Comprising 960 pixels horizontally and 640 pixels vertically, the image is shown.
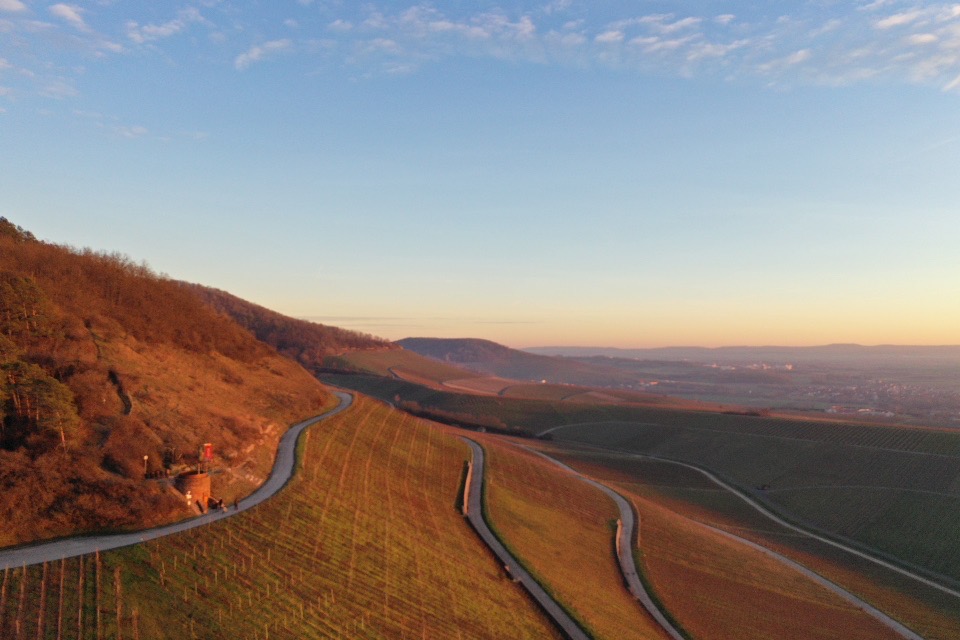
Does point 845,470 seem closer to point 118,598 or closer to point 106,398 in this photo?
point 106,398

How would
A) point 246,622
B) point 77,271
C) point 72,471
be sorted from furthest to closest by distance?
point 77,271, point 72,471, point 246,622

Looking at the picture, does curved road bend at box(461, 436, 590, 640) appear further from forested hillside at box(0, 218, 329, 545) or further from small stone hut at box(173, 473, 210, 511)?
small stone hut at box(173, 473, 210, 511)

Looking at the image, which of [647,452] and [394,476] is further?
[647,452]

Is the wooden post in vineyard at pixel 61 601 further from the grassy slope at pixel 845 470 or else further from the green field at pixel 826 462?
the grassy slope at pixel 845 470

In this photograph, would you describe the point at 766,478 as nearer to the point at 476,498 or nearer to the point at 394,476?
the point at 476,498

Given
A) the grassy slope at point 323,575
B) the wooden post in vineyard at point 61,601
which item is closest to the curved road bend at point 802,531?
the grassy slope at point 323,575

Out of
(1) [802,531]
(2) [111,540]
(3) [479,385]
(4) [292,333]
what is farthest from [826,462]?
(4) [292,333]

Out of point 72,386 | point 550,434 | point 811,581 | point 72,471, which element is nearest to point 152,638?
point 72,471
